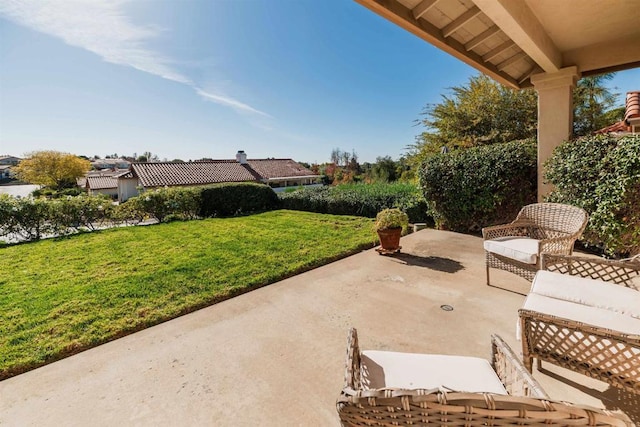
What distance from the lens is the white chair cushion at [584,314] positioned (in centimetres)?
163

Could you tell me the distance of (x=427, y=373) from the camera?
1.35m

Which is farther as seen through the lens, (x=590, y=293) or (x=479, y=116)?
(x=479, y=116)

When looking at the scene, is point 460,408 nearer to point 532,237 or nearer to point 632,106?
point 532,237

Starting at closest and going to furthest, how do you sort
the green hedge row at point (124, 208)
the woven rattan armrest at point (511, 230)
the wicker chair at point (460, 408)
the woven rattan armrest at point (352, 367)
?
the wicker chair at point (460, 408) < the woven rattan armrest at point (352, 367) < the woven rattan armrest at point (511, 230) < the green hedge row at point (124, 208)

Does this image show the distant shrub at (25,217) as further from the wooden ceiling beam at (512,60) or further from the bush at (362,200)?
the wooden ceiling beam at (512,60)

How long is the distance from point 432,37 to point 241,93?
14.3 metres

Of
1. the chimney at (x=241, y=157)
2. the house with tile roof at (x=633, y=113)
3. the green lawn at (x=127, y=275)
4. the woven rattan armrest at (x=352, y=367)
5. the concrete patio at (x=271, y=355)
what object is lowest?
the concrete patio at (x=271, y=355)

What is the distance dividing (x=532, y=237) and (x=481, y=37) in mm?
2774

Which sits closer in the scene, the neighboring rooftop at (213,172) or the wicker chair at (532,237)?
the wicker chair at (532,237)

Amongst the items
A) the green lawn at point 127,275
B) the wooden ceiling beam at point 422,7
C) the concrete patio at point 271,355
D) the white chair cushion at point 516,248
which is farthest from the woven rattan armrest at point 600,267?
the green lawn at point 127,275

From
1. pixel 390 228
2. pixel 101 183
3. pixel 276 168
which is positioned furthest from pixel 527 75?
pixel 101 183

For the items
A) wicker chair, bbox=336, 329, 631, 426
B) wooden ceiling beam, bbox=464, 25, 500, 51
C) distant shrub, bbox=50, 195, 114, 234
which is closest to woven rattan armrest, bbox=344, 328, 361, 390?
wicker chair, bbox=336, 329, 631, 426

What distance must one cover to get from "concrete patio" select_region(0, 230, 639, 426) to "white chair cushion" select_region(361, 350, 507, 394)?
62 cm

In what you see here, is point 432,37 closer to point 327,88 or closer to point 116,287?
point 116,287
